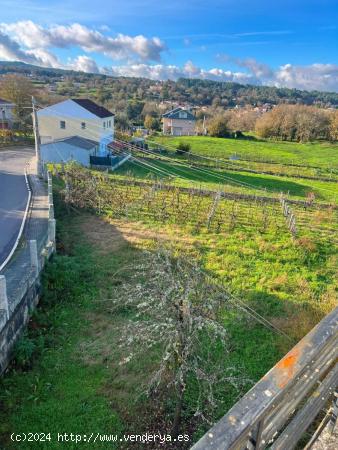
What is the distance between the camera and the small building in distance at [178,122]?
63.6m

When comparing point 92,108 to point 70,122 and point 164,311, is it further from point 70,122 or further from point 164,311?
point 164,311

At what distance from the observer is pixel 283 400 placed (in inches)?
64.7

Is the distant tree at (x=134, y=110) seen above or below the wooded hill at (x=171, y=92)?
below

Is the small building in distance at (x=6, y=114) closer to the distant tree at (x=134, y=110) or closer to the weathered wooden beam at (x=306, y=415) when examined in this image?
the distant tree at (x=134, y=110)

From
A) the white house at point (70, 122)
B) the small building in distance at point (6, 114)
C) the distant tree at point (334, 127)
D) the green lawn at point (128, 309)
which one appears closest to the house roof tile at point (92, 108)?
the white house at point (70, 122)

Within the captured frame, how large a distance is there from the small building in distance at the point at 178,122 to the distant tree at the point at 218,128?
599 centimetres

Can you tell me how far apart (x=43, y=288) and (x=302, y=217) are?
46.6 feet

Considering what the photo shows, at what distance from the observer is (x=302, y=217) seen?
754 inches

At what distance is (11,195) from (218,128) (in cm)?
4515

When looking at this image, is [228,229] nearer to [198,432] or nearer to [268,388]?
[198,432]

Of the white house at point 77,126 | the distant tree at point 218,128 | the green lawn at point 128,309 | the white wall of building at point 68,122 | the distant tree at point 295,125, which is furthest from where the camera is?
the distant tree at point 295,125

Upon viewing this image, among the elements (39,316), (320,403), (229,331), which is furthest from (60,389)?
(320,403)

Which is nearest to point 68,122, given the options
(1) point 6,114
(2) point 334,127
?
(1) point 6,114

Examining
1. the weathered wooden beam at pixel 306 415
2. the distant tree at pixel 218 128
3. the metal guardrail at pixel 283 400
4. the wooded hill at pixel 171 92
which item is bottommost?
the weathered wooden beam at pixel 306 415
